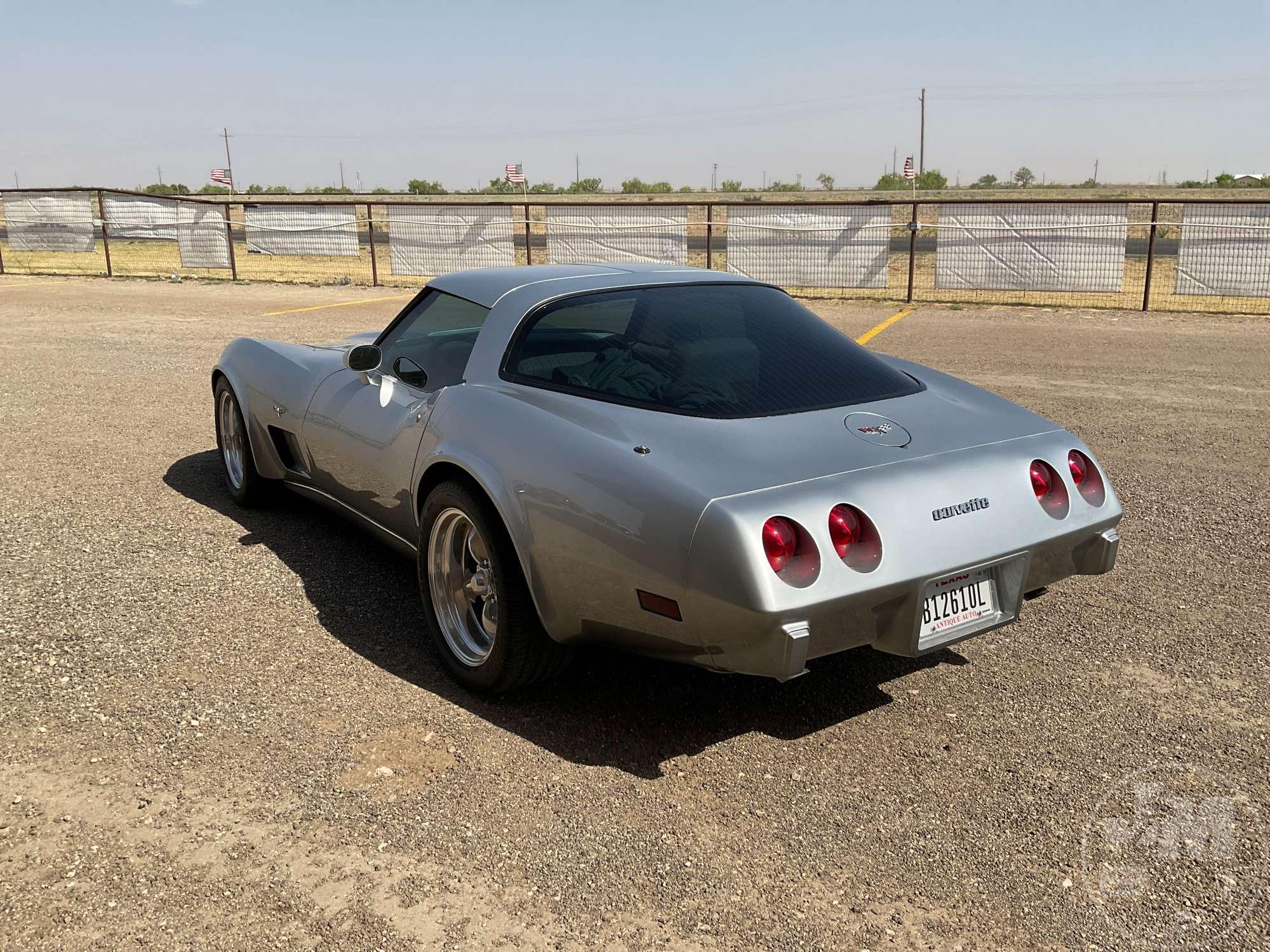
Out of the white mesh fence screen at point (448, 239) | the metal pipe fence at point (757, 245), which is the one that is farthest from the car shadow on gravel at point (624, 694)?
the white mesh fence screen at point (448, 239)

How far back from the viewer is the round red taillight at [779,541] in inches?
114

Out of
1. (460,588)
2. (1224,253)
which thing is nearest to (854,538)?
(460,588)

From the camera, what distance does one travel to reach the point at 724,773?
3.30m

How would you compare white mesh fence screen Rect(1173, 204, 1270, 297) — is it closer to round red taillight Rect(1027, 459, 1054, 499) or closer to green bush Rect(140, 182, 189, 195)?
round red taillight Rect(1027, 459, 1054, 499)

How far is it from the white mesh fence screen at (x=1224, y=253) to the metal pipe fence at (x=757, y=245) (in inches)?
0.8

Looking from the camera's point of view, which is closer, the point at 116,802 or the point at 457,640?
the point at 116,802

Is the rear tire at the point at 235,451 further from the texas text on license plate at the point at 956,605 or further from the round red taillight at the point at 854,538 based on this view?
the texas text on license plate at the point at 956,605

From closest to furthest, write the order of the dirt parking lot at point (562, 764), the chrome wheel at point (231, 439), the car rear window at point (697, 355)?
the dirt parking lot at point (562, 764) → the car rear window at point (697, 355) → the chrome wheel at point (231, 439)

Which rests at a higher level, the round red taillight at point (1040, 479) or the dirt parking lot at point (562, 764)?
the round red taillight at point (1040, 479)

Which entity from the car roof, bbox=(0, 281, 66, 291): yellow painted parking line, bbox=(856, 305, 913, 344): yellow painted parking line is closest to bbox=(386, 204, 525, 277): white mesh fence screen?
bbox=(0, 281, 66, 291): yellow painted parking line

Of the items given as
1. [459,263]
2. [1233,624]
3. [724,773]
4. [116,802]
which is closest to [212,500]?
[116,802]

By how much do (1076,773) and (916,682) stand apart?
0.72 metres

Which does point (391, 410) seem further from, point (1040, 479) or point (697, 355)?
point (1040, 479)

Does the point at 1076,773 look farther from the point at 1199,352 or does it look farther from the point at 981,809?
the point at 1199,352
